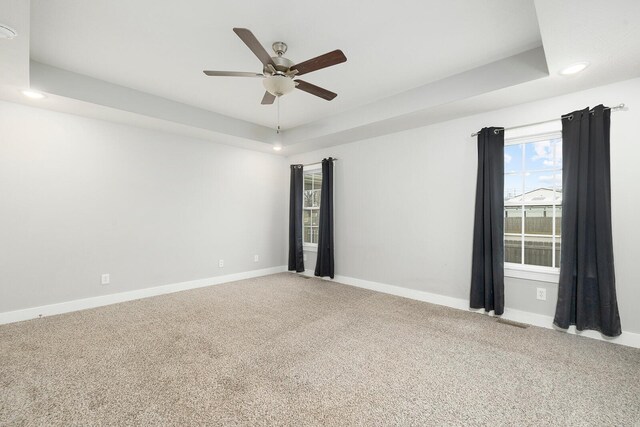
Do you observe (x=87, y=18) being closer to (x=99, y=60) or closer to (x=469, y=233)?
(x=99, y=60)

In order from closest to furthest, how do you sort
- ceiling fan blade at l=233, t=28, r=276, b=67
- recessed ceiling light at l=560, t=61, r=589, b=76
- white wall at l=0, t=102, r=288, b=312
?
ceiling fan blade at l=233, t=28, r=276, b=67
recessed ceiling light at l=560, t=61, r=589, b=76
white wall at l=0, t=102, r=288, b=312

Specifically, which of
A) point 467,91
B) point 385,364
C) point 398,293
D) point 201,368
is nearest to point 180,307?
point 201,368

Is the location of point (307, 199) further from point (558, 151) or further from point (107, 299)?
point (558, 151)

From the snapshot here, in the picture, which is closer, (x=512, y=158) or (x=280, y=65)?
(x=280, y=65)

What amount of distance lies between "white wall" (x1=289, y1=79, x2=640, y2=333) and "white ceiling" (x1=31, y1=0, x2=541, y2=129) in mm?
854

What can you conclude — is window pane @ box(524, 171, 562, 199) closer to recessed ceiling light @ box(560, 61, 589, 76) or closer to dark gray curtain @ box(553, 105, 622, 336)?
dark gray curtain @ box(553, 105, 622, 336)

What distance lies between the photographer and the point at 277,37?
2445 mm

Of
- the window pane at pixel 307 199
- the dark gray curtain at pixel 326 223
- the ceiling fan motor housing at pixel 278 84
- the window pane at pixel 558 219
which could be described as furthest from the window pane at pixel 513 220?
the window pane at pixel 307 199

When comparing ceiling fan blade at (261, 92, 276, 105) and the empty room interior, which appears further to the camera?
ceiling fan blade at (261, 92, 276, 105)

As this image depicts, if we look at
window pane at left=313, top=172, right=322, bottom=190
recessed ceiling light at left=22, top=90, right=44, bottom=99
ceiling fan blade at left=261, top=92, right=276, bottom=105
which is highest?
recessed ceiling light at left=22, top=90, right=44, bottom=99

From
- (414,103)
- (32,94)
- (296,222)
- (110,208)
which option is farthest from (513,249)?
(32,94)

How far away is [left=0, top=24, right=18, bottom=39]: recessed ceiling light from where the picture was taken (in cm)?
187

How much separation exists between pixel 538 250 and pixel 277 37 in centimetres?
344

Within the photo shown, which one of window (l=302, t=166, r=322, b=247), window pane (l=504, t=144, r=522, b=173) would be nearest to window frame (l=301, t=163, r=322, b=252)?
window (l=302, t=166, r=322, b=247)
